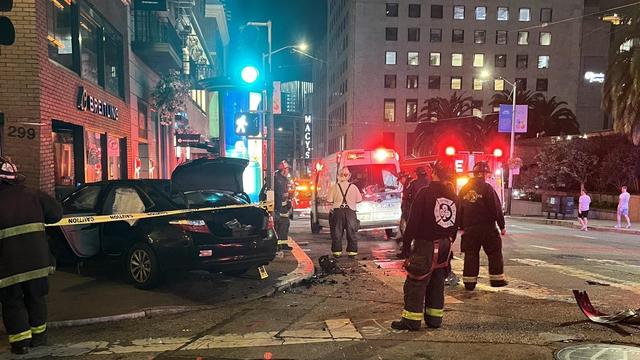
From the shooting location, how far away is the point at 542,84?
211 feet

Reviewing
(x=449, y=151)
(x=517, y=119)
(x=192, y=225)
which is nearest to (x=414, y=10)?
(x=517, y=119)

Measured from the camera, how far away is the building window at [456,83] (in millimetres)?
63344

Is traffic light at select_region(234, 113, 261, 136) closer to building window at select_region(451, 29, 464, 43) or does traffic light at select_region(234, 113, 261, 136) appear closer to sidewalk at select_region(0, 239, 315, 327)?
sidewalk at select_region(0, 239, 315, 327)

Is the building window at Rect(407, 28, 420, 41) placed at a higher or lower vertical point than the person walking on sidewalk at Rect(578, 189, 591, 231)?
higher

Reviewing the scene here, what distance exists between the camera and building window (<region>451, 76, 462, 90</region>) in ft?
208

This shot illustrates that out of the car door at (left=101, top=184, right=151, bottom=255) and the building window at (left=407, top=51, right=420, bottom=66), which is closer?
the car door at (left=101, top=184, right=151, bottom=255)

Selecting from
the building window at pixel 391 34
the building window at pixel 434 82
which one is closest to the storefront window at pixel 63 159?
the building window at pixel 391 34

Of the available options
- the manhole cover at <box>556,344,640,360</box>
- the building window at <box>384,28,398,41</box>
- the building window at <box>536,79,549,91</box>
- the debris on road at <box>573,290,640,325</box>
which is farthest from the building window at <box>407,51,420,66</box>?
the manhole cover at <box>556,344,640,360</box>

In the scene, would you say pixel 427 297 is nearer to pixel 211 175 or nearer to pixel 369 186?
pixel 211 175

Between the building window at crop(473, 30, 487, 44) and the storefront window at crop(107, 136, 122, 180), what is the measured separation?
57.2 metres

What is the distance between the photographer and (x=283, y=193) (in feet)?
34.0

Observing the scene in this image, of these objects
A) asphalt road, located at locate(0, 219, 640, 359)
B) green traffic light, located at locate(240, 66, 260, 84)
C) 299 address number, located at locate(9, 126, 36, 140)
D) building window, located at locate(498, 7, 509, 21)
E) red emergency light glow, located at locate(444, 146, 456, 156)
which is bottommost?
asphalt road, located at locate(0, 219, 640, 359)

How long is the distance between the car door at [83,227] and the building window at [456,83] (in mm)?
60807

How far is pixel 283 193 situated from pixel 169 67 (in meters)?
12.3
